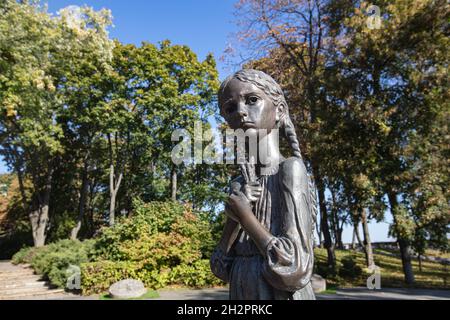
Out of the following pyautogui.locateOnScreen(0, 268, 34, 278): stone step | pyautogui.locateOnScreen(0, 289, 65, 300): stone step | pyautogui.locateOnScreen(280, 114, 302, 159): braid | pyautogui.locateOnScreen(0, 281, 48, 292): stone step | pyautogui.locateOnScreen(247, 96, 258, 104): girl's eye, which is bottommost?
pyautogui.locateOnScreen(0, 289, 65, 300): stone step

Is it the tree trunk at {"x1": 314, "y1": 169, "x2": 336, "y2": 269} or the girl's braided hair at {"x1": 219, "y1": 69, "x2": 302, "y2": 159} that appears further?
the tree trunk at {"x1": 314, "y1": 169, "x2": 336, "y2": 269}

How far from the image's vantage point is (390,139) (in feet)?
51.8

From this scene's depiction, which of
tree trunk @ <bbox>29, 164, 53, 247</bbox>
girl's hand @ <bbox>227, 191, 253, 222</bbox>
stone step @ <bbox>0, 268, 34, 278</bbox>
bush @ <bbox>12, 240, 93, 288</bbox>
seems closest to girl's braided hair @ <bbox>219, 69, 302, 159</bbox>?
girl's hand @ <bbox>227, 191, 253, 222</bbox>

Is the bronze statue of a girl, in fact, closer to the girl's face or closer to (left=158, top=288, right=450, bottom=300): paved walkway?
the girl's face

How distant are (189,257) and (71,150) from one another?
1512 cm

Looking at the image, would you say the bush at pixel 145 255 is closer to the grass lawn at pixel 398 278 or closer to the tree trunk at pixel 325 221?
the tree trunk at pixel 325 221

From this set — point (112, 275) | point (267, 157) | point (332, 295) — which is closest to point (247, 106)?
point (267, 157)

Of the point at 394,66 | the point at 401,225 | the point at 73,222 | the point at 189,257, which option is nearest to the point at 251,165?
the point at 189,257

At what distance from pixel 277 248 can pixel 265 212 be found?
0.36 m

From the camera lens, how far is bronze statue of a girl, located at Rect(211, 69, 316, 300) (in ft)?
6.69

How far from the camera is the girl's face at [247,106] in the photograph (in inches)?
97.3

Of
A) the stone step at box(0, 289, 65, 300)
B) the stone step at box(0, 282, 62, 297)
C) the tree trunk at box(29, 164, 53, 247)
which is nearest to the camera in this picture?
the stone step at box(0, 289, 65, 300)
